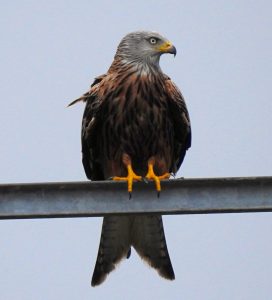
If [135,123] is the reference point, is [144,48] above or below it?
above

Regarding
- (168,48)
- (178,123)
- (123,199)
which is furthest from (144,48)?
(123,199)

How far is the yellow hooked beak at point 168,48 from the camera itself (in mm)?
8199

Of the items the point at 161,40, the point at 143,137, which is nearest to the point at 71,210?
the point at 143,137

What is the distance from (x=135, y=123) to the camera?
8039 millimetres

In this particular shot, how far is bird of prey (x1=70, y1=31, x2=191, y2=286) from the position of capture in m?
7.88

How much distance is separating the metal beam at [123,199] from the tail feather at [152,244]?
2.01 metres

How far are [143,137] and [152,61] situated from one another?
31.9 inches

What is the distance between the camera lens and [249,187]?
17.4ft

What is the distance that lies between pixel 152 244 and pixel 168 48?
76.5 inches

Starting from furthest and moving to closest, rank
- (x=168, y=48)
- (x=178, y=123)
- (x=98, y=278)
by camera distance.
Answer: (x=178, y=123) < (x=168, y=48) < (x=98, y=278)

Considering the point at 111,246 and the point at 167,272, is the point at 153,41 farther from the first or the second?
the point at 167,272

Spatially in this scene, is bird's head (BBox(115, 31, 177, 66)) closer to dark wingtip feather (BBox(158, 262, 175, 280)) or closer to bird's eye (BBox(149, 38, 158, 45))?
bird's eye (BBox(149, 38, 158, 45))

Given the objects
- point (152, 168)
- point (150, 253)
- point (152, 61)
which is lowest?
point (150, 253)

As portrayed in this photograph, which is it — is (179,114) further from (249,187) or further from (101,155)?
(249,187)
